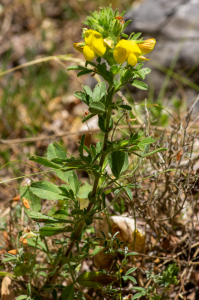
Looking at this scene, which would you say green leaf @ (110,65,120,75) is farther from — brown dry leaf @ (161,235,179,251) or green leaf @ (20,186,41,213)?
brown dry leaf @ (161,235,179,251)

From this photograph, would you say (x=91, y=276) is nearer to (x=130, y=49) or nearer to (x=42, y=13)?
(x=130, y=49)

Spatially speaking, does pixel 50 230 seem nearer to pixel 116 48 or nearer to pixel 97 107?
pixel 97 107

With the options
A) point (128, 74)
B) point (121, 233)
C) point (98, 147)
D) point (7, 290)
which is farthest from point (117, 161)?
point (7, 290)

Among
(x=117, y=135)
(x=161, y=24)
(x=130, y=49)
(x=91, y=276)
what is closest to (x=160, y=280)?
(x=91, y=276)

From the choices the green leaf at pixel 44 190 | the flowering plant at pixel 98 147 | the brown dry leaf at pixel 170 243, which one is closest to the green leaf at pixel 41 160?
the flowering plant at pixel 98 147

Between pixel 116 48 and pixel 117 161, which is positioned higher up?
pixel 116 48

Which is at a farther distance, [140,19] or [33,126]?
[140,19]

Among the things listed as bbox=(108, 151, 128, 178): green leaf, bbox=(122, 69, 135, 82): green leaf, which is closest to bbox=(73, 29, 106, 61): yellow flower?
bbox=(122, 69, 135, 82): green leaf
